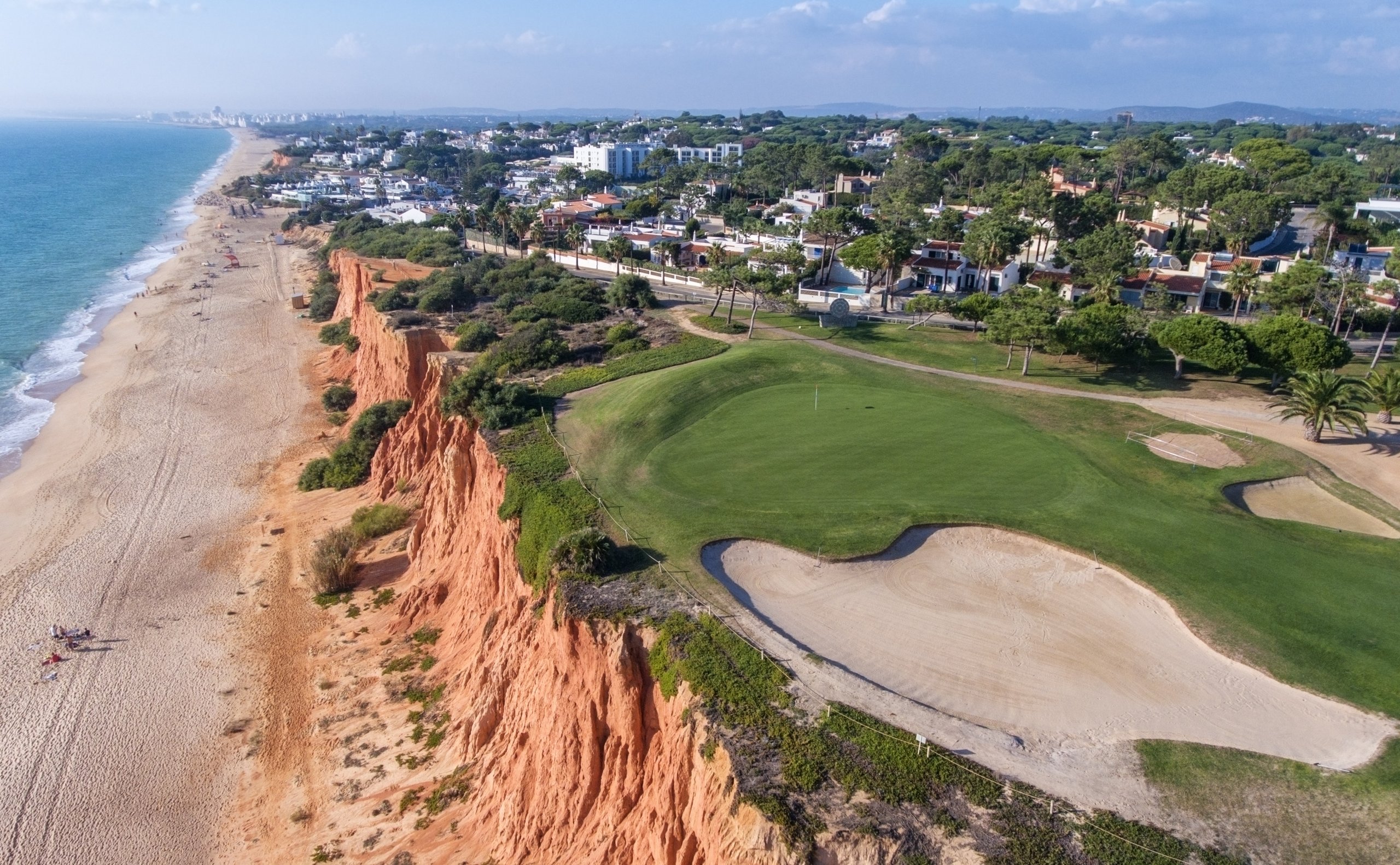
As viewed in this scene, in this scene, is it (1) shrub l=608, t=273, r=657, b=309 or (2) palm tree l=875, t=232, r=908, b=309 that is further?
(2) palm tree l=875, t=232, r=908, b=309

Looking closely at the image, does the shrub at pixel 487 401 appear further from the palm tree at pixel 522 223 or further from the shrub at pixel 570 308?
the palm tree at pixel 522 223

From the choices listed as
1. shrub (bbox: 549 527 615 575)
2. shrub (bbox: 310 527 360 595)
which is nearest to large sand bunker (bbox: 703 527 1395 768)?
shrub (bbox: 549 527 615 575)

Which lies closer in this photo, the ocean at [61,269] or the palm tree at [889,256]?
the palm tree at [889,256]

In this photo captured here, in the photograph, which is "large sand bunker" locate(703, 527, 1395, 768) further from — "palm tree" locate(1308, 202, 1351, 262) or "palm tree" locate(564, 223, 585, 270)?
"palm tree" locate(1308, 202, 1351, 262)

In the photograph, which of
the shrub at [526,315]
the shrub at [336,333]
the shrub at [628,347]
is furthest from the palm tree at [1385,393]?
the shrub at [336,333]

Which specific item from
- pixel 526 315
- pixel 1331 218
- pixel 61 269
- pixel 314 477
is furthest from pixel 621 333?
pixel 61 269

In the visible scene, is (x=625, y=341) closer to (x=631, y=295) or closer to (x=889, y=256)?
(x=631, y=295)
